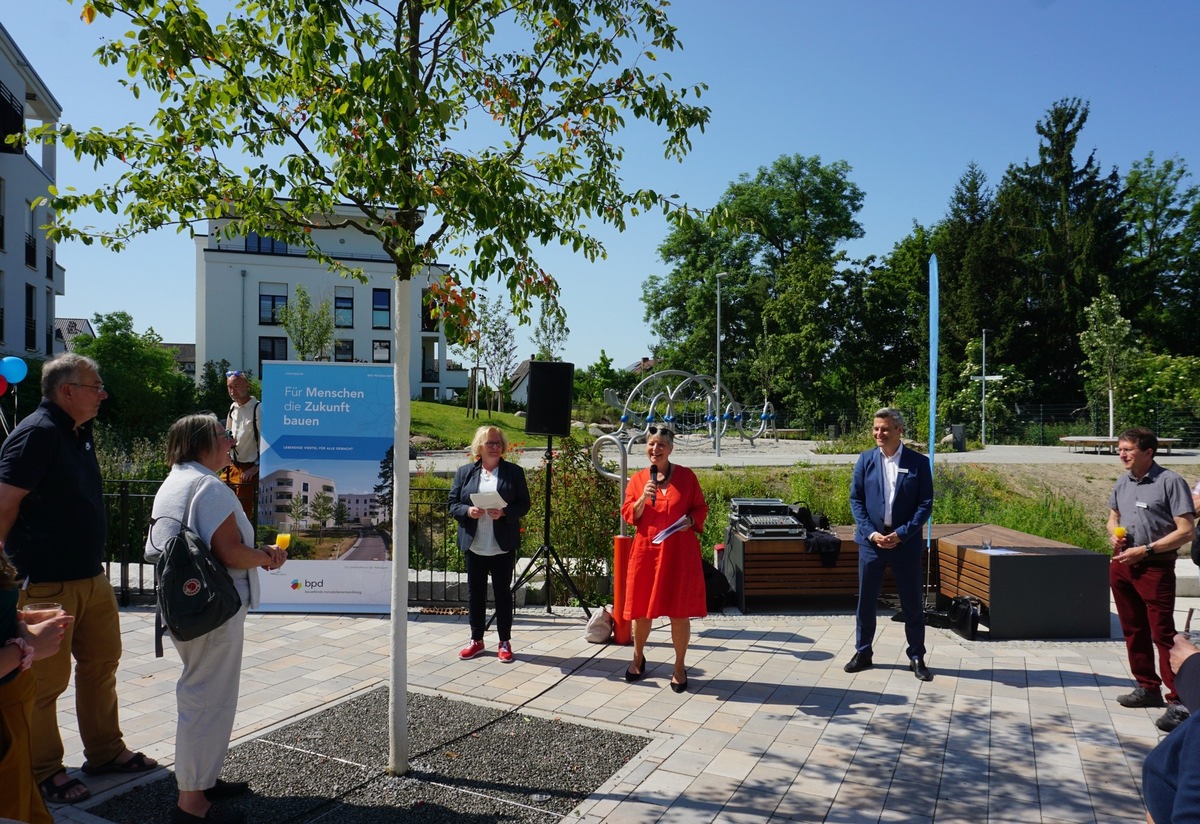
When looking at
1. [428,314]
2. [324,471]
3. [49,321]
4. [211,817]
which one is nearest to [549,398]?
[324,471]

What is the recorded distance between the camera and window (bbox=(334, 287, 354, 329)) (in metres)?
47.4

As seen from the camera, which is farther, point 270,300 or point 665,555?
point 270,300

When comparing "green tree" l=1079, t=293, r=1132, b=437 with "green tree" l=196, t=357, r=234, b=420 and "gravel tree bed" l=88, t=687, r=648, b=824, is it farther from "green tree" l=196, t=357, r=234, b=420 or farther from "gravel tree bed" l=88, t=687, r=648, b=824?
"gravel tree bed" l=88, t=687, r=648, b=824

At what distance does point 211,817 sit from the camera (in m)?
3.47

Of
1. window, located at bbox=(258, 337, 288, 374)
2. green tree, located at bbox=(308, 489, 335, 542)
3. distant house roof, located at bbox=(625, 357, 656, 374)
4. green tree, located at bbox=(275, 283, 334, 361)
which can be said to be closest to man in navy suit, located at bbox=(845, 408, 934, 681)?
green tree, located at bbox=(308, 489, 335, 542)

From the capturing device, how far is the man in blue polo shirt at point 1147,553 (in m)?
5.11

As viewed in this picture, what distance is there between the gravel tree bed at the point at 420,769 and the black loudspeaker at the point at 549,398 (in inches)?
106

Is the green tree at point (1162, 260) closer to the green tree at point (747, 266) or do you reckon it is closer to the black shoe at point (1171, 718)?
the green tree at point (747, 266)

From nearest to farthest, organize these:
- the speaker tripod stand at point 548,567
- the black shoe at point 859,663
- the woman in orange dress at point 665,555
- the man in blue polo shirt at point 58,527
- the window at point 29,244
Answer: the man in blue polo shirt at point 58,527
the woman in orange dress at point 665,555
the black shoe at point 859,663
the speaker tripod stand at point 548,567
the window at point 29,244

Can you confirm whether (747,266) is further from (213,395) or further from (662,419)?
(213,395)

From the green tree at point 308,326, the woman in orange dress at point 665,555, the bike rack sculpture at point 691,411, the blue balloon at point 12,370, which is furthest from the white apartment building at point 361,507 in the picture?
the green tree at point 308,326

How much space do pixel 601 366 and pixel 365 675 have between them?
2072 inches

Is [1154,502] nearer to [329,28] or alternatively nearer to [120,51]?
[329,28]

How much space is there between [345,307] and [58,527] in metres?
46.2
